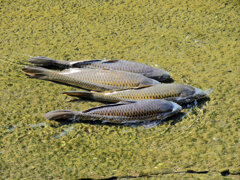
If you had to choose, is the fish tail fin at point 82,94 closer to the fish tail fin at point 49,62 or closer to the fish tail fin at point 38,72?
the fish tail fin at point 38,72

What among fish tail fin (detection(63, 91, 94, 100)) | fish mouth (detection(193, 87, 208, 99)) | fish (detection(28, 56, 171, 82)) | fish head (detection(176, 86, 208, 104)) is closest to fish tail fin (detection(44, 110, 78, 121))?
fish tail fin (detection(63, 91, 94, 100))

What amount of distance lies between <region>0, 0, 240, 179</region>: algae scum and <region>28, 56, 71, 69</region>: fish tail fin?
26cm

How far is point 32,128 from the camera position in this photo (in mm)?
3689

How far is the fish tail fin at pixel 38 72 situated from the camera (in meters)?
4.41

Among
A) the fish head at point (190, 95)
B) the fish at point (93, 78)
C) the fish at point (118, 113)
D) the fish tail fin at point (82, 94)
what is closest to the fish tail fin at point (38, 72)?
the fish at point (93, 78)

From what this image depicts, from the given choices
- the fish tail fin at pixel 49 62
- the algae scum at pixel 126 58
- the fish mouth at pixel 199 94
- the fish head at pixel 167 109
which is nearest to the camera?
the algae scum at pixel 126 58

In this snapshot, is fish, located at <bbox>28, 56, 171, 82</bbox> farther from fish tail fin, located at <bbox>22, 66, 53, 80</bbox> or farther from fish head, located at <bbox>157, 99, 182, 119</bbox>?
fish head, located at <bbox>157, 99, 182, 119</bbox>

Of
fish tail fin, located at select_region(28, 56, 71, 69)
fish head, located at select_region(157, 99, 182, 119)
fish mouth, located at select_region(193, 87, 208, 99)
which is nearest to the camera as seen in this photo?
fish head, located at select_region(157, 99, 182, 119)

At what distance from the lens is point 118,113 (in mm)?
3727

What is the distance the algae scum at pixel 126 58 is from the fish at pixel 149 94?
129 mm

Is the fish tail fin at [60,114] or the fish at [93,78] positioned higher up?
the fish at [93,78]

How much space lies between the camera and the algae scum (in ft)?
10.7

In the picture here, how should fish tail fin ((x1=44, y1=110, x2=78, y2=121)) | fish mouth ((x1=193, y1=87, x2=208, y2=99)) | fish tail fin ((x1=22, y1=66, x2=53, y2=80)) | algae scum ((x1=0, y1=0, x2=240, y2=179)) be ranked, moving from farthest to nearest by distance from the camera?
fish tail fin ((x1=22, y1=66, x2=53, y2=80)), fish mouth ((x1=193, y1=87, x2=208, y2=99)), fish tail fin ((x1=44, y1=110, x2=78, y2=121)), algae scum ((x1=0, y1=0, x2=240, y2=179))

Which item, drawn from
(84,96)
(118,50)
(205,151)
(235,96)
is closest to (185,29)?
(118,50)
